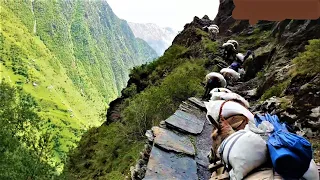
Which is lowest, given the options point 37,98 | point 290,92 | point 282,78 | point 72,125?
point 290,92

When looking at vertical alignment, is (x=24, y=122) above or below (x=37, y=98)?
below

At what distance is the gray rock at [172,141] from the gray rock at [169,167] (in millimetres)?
284

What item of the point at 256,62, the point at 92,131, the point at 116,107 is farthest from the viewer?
the point at 116,107

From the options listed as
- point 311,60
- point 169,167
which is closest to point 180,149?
point 169,167

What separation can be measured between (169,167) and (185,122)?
425cm

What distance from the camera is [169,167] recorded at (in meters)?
7.25

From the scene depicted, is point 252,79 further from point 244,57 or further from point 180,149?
point 180,149

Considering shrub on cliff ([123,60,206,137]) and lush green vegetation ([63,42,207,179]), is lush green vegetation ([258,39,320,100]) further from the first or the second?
shrub on cliff ([123,60,206,137])

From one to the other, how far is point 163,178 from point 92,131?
3126 cm

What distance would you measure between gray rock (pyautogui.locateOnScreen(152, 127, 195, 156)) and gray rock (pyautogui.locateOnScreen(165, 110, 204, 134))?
21.3 inches

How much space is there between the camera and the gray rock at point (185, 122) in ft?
34.4

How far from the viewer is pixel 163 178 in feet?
21.8

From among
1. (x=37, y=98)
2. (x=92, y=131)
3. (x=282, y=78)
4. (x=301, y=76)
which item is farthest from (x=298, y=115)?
(x=37, y=98)

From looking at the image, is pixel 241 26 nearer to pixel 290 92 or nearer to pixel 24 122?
pixel 24 122
